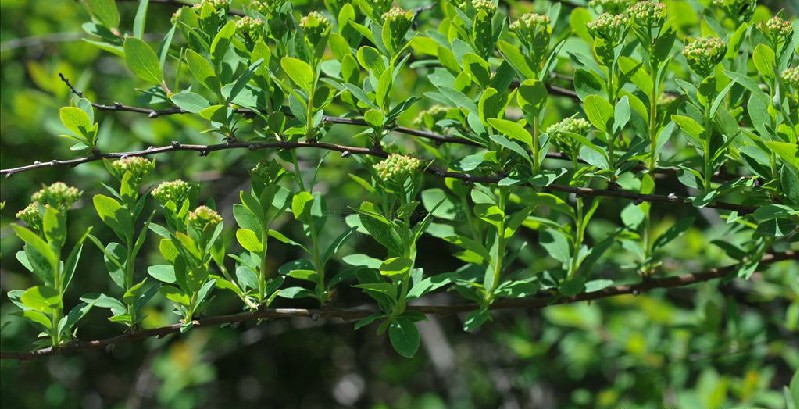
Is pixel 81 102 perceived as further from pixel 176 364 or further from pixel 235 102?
pixel 176 364

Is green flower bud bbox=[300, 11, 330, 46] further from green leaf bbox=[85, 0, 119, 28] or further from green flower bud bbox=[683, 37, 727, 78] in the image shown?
green flower bud bbox=[683, 37, 727, 78]

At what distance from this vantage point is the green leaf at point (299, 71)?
1.55 m

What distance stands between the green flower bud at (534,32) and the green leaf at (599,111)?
0.13 metres

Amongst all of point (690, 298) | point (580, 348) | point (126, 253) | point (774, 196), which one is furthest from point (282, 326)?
point (774, 196)

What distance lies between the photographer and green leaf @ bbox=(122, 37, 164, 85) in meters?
1.69

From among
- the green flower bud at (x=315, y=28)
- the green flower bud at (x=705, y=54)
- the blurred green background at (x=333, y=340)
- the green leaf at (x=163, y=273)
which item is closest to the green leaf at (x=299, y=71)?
the green flower bud at (x=315, y=28)

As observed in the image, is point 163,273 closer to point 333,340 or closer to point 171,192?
point 171,192

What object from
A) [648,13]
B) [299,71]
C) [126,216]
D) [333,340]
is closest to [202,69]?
[299,71]

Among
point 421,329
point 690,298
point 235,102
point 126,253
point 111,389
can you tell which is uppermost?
point 235,102

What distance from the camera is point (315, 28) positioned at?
1620 millimetres

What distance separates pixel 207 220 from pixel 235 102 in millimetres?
229

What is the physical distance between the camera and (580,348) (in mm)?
3295

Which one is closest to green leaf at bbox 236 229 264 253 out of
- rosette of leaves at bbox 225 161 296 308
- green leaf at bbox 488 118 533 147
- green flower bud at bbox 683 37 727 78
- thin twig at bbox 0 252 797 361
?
rosette of leaves at bbox 225 161 296 308

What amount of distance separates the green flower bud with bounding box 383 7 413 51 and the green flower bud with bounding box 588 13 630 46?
320 millimetres
